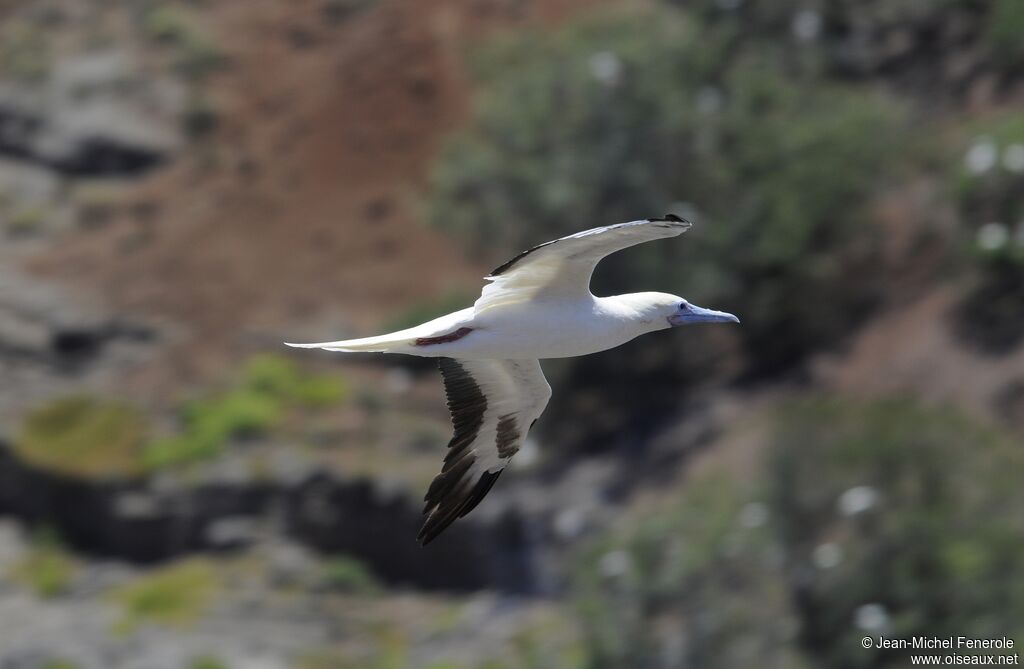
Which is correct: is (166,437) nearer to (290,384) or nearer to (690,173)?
(290,384)

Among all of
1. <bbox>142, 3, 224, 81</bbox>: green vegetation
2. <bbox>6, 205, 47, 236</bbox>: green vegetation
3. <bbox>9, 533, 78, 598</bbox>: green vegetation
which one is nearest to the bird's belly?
<bbox>9, 533, 78, 598</bbox>: green vegetation

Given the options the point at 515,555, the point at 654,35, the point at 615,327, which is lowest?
the point at 515,555

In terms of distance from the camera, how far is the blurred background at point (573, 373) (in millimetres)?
19672

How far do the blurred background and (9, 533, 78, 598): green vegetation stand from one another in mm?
52

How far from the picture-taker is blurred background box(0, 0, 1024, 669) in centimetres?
1967

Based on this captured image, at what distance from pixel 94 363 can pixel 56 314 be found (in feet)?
4.34

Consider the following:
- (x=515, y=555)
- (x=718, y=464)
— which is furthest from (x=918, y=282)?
(x=515, y=555)

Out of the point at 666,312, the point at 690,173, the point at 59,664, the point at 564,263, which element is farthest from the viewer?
the point at 690,173

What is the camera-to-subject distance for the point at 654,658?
19000 mm

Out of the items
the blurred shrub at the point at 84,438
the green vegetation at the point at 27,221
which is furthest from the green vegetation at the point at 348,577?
the green vegetation at the point at 27,221

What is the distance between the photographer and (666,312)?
11.3 m

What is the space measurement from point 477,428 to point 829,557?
27.4 feet

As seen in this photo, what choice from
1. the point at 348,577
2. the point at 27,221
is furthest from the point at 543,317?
the point at 27,221

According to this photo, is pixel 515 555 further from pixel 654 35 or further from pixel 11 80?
pixel 11 80
